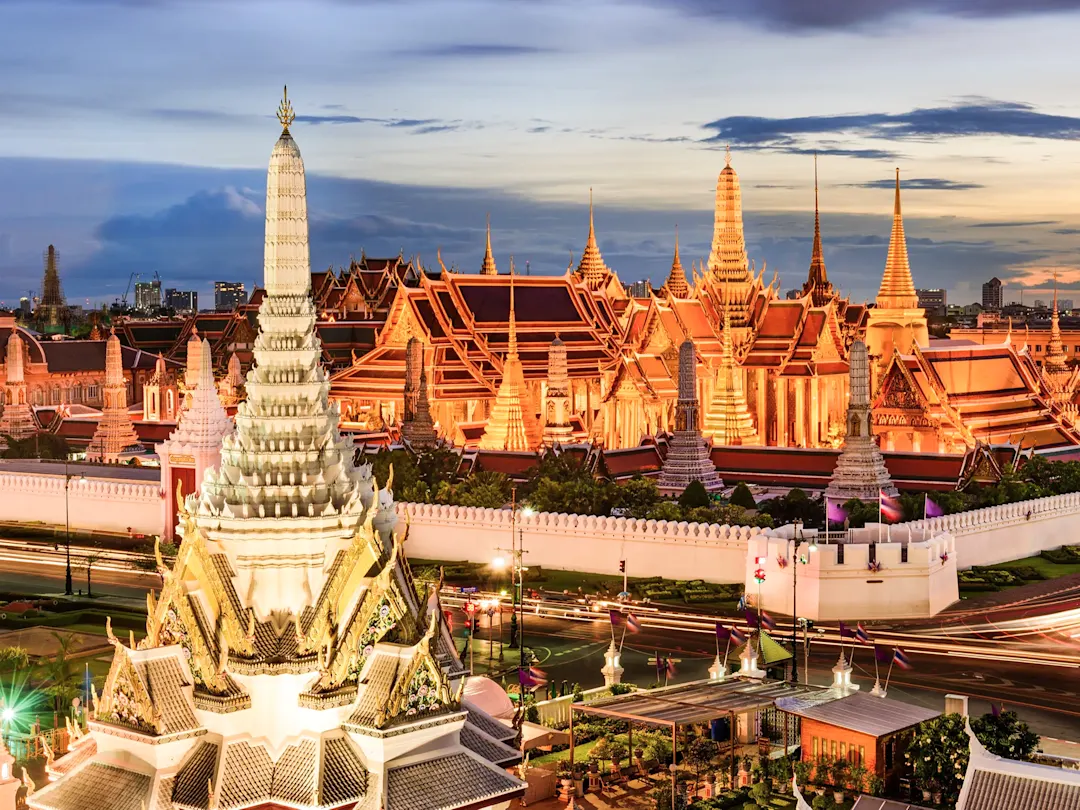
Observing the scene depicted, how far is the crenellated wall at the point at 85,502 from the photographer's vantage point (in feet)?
183

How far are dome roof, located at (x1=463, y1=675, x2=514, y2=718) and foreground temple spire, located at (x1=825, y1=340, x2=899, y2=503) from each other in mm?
27536

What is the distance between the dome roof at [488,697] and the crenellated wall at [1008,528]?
19206 millimetres

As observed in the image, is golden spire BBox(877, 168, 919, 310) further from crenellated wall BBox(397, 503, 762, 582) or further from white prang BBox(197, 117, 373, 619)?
white prang BBox(197, 117, 373, 619)

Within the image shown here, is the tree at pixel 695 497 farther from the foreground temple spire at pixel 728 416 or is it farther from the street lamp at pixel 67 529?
the street lamp at pixel 67 529

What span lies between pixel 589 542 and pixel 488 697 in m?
21.1

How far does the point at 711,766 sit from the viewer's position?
1081 inches

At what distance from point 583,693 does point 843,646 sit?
832cm

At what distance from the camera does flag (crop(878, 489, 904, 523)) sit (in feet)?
147

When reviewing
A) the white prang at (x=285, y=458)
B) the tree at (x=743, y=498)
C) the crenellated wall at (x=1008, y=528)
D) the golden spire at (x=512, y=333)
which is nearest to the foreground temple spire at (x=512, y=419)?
the golden spire at (x=512, y=333)

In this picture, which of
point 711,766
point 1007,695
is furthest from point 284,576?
point 1007,695

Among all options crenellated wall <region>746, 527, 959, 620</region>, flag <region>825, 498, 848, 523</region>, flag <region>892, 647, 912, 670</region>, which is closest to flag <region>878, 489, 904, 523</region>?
flag <region>825, 498, 848, 523</region>

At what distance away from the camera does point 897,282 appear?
7619cm

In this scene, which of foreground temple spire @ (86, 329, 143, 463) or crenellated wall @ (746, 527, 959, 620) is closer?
crenellated wall @ (746, 527, 959, 620)

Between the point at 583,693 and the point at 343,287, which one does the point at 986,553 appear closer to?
the point at 583,693
